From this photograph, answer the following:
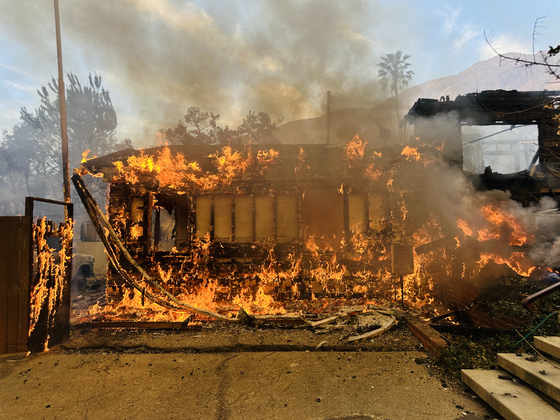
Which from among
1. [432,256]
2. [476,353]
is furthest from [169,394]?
[432,256]

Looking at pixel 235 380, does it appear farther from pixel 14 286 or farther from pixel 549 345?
pixel 549 345

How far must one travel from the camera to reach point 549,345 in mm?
3518

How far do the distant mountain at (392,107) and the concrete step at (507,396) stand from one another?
645 centimetres

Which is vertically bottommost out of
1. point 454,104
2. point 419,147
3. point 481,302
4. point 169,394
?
point 169,394

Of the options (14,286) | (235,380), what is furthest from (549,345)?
(14,286)

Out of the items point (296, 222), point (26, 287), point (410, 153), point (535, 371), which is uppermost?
point (410, 153)

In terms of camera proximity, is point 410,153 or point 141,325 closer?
point 141,325

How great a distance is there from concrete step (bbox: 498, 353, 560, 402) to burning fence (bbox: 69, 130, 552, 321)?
417 centimetres

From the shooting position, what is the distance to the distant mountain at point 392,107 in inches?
1217

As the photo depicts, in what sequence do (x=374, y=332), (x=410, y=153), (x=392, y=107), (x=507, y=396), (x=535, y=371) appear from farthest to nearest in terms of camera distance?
1. (x=392, y=107)
2. (x=410, y=153)
3. (x=374, y=332)
4. (x=535, y=371)
5. (x=507, y=396)

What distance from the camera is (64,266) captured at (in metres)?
5.01

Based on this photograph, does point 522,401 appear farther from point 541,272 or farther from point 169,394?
point 541,272

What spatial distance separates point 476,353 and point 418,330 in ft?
3.26

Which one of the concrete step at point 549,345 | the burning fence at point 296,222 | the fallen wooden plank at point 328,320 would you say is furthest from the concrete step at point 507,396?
the burning fence at point 296,222
